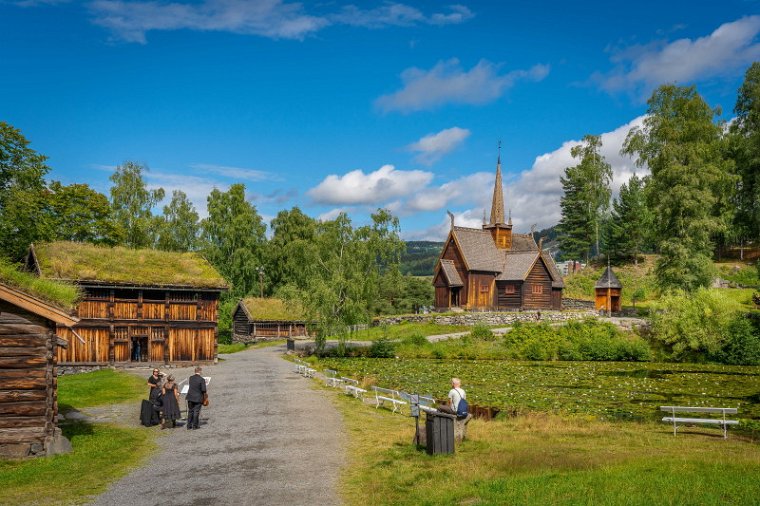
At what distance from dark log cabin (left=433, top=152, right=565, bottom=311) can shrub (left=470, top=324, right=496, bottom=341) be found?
9958 millimetres

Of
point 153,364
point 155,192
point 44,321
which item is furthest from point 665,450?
point 155,192

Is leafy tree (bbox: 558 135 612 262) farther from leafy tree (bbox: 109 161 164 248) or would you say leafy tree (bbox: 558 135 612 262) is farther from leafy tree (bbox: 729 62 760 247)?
leafy tree (bbox: 109 161 164 248)

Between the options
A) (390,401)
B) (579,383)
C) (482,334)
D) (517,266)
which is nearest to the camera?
(390,401)

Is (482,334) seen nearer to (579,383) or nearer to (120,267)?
(579,383)

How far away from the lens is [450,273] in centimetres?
5884

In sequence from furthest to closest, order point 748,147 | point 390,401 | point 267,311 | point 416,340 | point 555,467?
1. point 267,311
2. point 748,147
3. point 416,340
4. point 390,401
5. point 555,467

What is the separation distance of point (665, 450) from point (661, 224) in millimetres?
38294

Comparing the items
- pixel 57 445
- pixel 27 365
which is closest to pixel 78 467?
pixel 57 445

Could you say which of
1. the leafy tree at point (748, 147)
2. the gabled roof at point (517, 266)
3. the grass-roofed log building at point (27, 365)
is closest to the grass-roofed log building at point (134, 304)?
the grass-roofed log building at point (27, 365)

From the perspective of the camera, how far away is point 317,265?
143 ft

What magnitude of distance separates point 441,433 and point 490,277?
1817 inches

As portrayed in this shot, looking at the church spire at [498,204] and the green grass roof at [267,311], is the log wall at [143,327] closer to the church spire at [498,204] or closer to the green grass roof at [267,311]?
the green grass roof at [267,311]

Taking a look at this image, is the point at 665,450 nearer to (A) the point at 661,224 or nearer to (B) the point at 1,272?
(B) the point at 1,272

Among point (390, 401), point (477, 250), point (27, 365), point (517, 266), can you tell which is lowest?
point (390, 401)
